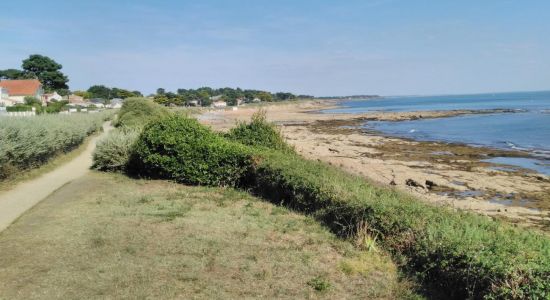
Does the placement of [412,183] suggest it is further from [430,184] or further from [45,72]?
[45,72]

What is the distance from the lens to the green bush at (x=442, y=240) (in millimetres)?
4617

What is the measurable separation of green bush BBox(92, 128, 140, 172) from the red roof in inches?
2680

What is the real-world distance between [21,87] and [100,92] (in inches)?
2915

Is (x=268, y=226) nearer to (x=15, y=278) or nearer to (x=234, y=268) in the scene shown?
(x=234, y=268)

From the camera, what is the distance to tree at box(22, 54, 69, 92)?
9612 cm

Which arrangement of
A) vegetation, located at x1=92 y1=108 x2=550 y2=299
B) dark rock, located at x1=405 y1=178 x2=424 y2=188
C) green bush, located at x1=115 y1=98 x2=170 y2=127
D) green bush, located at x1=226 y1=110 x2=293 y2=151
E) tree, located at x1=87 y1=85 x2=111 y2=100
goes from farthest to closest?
tree, located at x1=87 y1=85 x2=111 y2=100
green bush, located at x1=115 y1=98 x2=170 y2=127
dark rock, located at x1=405 y1=178 x2=424 y2=188
green bush, located at x1=226 y1=110 x2=293 y2=151
vegetation, located at x1=92 y1=108 x2=550 y2=299

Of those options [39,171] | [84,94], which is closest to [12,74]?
[84,94]

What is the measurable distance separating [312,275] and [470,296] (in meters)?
1.93

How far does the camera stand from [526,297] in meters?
4.37

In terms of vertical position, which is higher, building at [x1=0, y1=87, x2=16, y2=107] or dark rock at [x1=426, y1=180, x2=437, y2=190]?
building at [x1=0, y1=87, x2=16, y2=107]

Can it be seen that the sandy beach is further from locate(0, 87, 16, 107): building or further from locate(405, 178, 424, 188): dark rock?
locate(0, 87, 16, 107): building

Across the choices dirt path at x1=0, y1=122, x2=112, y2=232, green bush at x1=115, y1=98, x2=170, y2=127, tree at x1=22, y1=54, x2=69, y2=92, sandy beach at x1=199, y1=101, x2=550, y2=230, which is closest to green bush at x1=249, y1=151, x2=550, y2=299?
sandy beach at x1=199, y1=101, x2=550, y2=230

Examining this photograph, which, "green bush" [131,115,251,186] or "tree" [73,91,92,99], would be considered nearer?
"green bush" [131,115,251,186]

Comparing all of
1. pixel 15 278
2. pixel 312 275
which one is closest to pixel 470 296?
pixel 312 275
